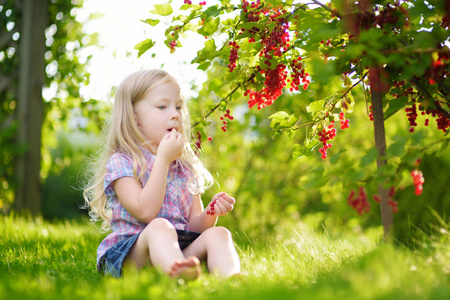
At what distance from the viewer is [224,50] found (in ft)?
7.89

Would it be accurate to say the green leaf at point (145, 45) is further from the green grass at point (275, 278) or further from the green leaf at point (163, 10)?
the green grass at point (275, 278)

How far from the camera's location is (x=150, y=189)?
2232 mm

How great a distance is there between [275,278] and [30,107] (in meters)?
4.22

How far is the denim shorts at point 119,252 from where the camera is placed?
224cm

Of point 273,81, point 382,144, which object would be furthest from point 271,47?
point 382,144

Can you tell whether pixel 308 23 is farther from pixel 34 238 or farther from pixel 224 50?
pixel 34 238

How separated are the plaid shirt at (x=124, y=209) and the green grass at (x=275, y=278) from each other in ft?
0.76

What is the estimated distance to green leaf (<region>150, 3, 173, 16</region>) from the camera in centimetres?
220

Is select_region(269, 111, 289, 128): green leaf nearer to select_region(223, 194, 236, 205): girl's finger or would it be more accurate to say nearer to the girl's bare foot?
select_region(223, 194, 236, 205): girl's finger

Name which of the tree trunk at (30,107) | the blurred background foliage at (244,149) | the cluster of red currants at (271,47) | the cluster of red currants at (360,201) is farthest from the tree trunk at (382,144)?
the tree trunk at (30,107)

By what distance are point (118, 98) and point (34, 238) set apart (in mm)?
1502

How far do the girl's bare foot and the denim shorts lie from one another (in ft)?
1.41

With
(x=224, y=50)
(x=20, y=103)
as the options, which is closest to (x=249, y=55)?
(x=224, y=50)

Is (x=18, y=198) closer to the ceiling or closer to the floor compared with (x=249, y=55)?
closer to the floor
